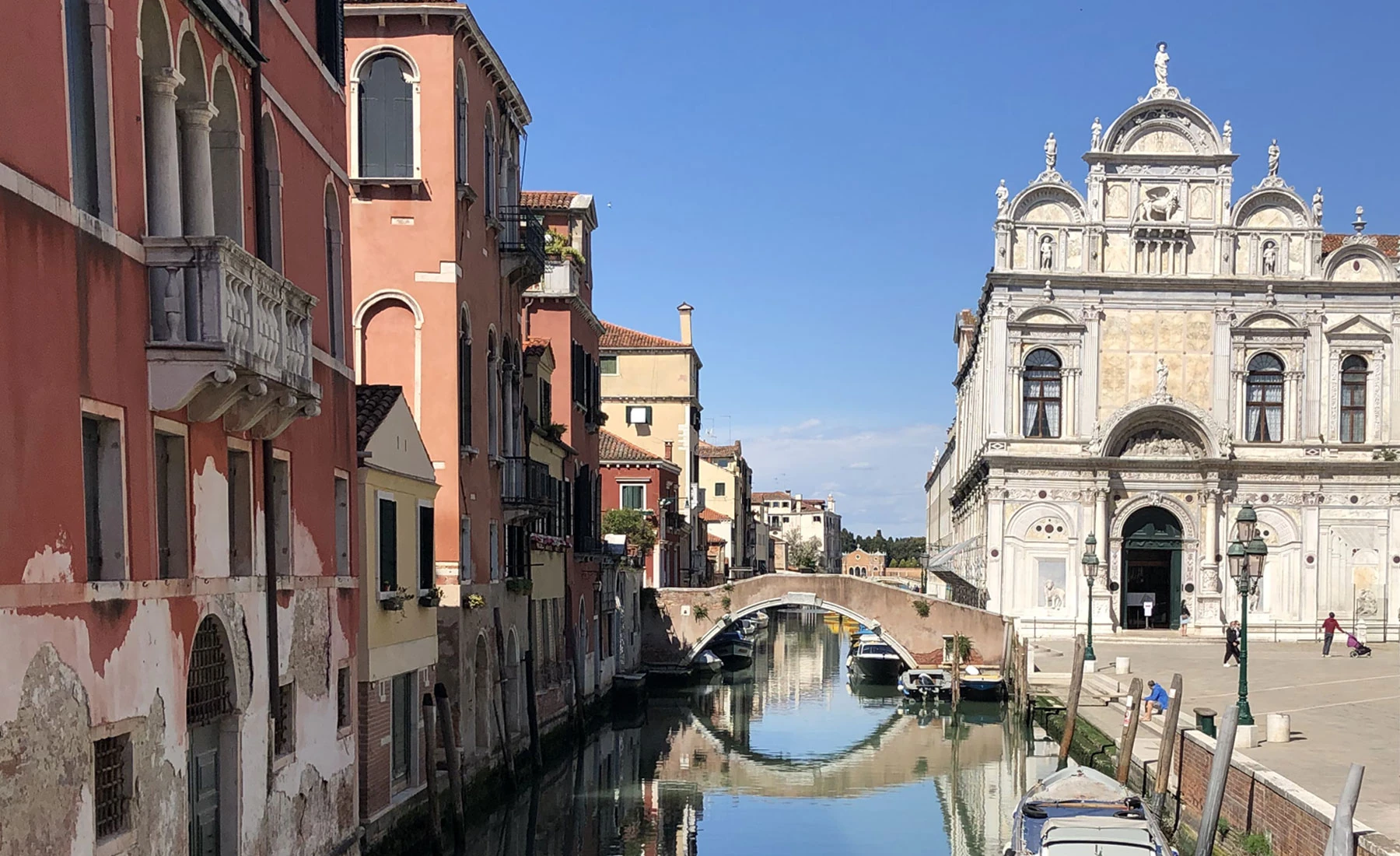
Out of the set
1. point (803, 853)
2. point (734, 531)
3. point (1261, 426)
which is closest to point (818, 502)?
point (734, 531)

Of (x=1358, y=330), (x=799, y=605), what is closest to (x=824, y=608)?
(x=799, y=605)

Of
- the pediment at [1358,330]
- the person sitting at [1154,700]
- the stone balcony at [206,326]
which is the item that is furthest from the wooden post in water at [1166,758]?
the pediment at [1358,330]

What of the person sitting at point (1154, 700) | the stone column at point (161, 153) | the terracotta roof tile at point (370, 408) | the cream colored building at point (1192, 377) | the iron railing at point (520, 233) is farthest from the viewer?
the cream colored building at point (1192, 377)

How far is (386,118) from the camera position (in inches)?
655

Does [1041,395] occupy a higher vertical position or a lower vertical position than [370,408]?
higher

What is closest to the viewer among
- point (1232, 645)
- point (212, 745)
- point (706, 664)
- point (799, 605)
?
point (212, 745)

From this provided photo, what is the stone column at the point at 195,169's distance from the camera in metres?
8.76

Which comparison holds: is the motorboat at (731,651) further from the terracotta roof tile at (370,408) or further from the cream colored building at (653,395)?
the terracotta roof tile at (370,408)

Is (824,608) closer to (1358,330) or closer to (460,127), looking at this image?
(1358,330)

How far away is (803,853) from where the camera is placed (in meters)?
17.6

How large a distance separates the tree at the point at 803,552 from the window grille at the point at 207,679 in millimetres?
90903

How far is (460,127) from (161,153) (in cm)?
890

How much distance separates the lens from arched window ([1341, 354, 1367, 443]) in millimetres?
35375

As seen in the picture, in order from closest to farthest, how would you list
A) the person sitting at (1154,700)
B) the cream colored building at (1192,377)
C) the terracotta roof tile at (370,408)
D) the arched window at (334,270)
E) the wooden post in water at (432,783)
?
1. the arched window at (334,270)
2. the terracotta roof tile at (370,408)
3. the wooden post in water at (432,783)
4. the person sitting at (1154,700)
5. the cream colored building at (1192,377)
